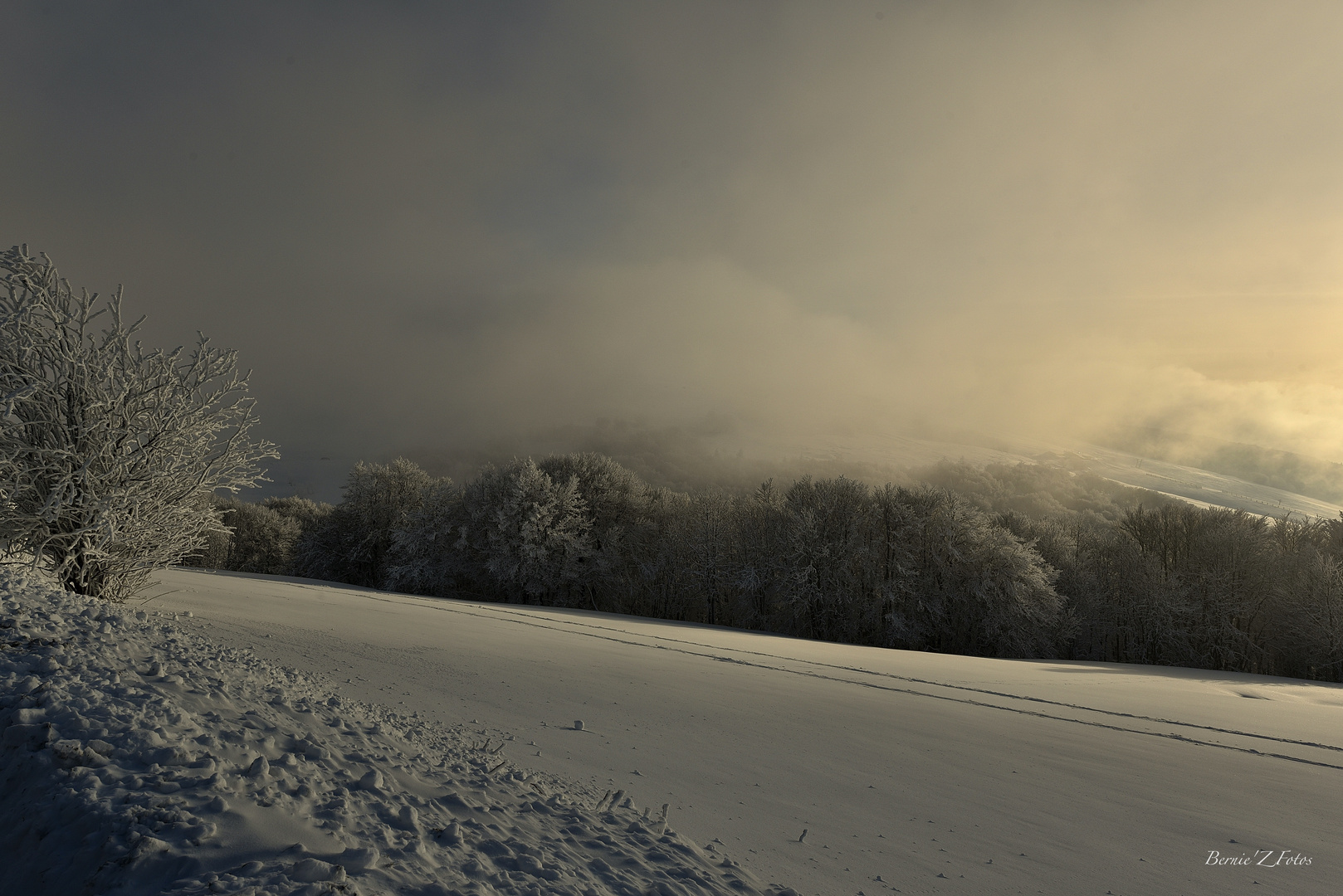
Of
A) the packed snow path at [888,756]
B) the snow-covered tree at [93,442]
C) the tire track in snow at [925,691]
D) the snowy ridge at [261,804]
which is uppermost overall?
the snow-covered tree at [93,442]

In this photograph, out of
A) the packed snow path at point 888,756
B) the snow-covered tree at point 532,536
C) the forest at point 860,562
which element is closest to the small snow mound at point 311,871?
the packed snow path at point 888,756

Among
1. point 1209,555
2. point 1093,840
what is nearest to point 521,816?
point 1093,840

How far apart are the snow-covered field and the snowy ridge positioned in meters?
0.01

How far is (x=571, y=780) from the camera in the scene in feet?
15.5

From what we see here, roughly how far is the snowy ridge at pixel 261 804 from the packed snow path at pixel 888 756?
822 mm

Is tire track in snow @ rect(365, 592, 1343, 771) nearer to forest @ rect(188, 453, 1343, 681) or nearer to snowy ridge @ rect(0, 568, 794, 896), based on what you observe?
snowy ridge @ rect(0, 568, 794, 896)

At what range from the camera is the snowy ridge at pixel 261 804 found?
248 centimetres

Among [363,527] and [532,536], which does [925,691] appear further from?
[363,527]

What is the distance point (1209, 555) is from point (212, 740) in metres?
40.5

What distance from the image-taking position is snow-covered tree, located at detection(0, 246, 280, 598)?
7.66 m

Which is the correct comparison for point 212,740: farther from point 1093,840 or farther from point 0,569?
point 0,569

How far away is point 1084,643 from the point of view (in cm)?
→ 3219
